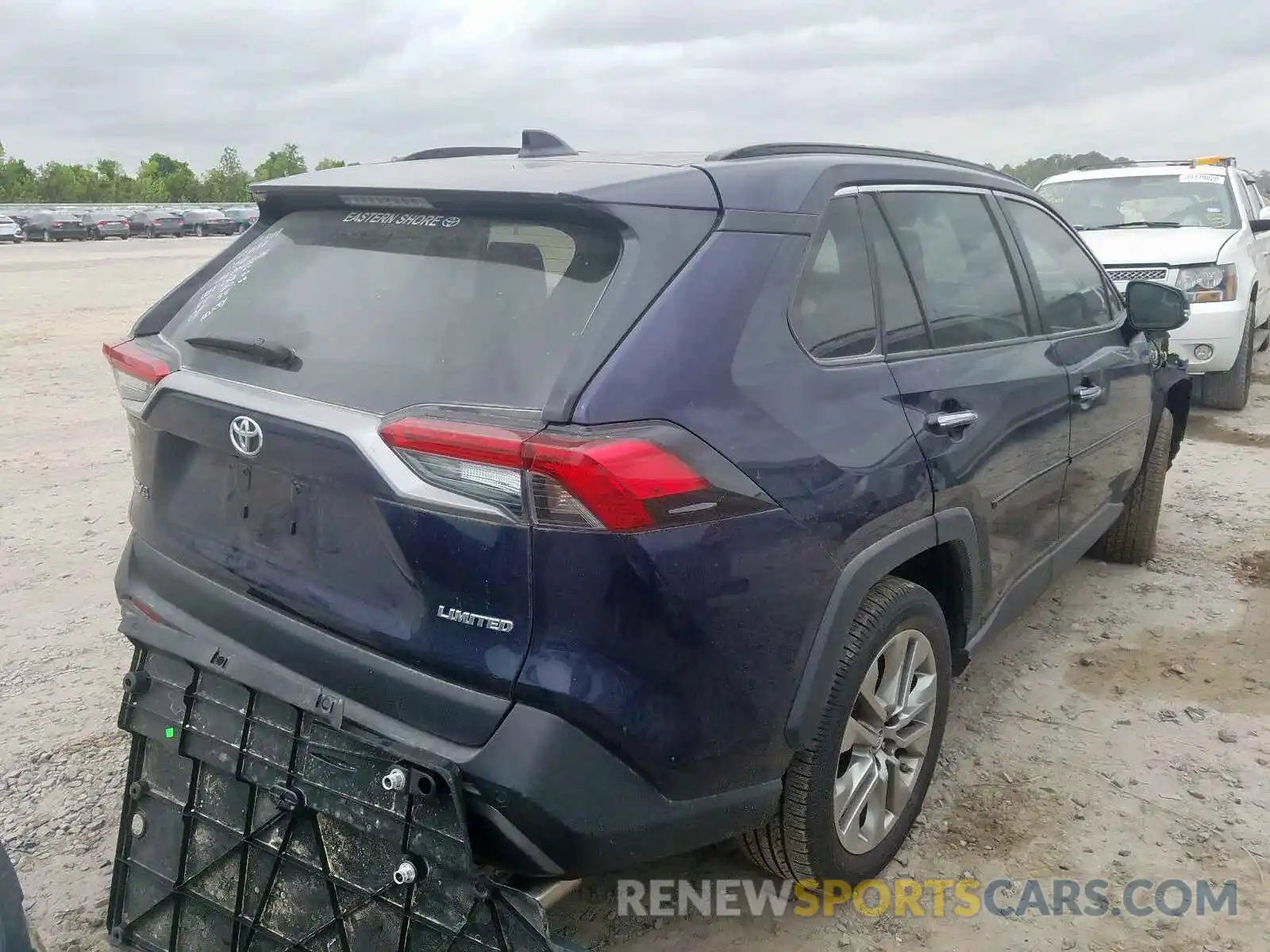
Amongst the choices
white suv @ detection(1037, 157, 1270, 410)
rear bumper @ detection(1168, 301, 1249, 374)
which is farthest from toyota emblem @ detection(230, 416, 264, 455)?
rear bumper @ detection(1168, 301, 1249, 374)

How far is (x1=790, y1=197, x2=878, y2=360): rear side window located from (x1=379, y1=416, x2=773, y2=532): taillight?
52 centimetres

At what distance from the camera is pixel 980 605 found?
2.96m

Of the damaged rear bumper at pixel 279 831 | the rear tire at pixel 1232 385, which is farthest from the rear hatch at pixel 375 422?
the rear tire at pixel 1232 385

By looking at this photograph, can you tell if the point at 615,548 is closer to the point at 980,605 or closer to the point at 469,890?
the point at 469,890

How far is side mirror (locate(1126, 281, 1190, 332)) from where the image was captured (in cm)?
397

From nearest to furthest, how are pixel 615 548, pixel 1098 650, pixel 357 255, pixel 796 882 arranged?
pixel 615 548 → pixel 357 255 → pixel 796 882 → pixel 1098 650

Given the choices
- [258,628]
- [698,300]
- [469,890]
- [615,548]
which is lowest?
[469,890]

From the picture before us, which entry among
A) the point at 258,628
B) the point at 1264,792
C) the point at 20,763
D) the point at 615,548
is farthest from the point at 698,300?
the point at 20,763

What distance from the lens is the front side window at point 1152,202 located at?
26.9ft

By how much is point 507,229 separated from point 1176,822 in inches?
99.9

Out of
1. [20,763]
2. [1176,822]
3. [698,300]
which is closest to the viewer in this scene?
[698,300]

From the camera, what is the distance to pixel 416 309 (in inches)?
84.7

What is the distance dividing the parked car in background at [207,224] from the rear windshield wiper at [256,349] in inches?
2078

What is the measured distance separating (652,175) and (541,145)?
2.31 feet
